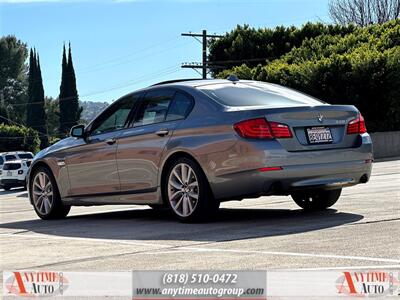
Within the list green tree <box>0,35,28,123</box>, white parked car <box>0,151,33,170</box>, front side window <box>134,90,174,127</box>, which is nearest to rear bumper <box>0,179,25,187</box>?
white parked car <box>0,151,33,170</box>

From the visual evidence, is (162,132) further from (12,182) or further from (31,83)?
(31,83)

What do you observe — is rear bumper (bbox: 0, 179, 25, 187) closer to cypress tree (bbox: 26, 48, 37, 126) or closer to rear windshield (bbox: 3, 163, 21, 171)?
rear windshield (bbox: 3, 163, 21, 171)

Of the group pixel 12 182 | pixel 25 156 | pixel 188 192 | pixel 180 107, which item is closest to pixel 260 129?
pixel 188 192

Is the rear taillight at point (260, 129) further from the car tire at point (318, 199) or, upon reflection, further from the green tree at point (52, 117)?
the green tree at point (52, 117)

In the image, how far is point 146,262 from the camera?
658 centimetres

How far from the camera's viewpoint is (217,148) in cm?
880

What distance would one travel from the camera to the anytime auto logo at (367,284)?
4.84m

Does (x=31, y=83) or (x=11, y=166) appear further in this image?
(x=31, y=83)

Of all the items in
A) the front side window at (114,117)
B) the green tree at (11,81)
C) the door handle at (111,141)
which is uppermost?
the green tree at (11,81)

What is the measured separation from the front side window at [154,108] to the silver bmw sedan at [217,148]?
14 mm

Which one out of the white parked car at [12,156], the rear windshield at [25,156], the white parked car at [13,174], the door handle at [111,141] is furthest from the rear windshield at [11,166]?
the door handle at [111,141]

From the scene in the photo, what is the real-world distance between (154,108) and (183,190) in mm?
1215

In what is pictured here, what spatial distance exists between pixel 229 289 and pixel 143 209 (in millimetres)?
7248

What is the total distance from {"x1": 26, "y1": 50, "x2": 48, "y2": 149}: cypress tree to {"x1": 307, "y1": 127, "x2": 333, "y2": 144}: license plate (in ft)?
306
